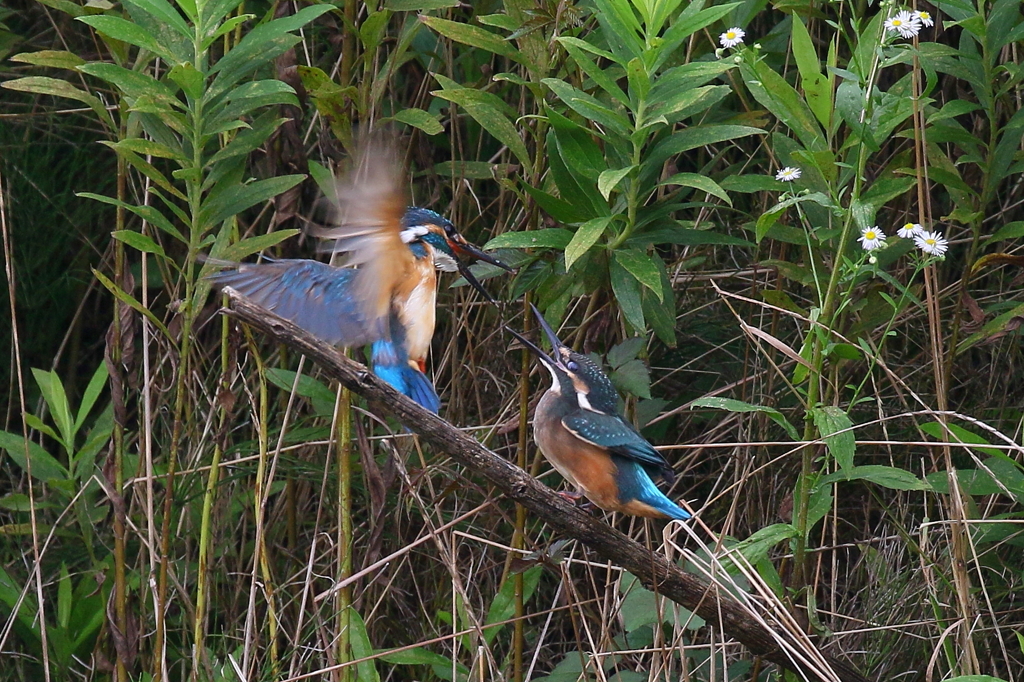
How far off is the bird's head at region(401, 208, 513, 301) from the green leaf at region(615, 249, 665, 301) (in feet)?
0.94

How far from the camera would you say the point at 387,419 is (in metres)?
3.50

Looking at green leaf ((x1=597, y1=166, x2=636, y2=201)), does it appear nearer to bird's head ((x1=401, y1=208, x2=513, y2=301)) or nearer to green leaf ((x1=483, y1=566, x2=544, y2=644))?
bird's head ((x1=401, y1=208, x2=513, y2=301))

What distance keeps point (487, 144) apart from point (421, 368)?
1.61 meters

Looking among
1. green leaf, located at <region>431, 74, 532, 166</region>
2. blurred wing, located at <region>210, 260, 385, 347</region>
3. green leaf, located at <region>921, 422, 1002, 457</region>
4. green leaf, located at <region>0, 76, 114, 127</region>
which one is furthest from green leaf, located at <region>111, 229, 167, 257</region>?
green leaf, located at <region>921, 422, 1002, 457</region>

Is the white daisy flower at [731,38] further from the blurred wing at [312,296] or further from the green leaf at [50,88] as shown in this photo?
the green leaf at [50,88]

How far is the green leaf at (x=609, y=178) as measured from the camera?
2.47 metres

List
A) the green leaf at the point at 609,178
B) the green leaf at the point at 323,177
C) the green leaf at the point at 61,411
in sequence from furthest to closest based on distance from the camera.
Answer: the green leaf at the point at 61,411 → the green leaf at the point at 323,177 → the green leaf at the point at 609,178

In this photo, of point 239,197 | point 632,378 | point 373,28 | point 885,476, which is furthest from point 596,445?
point 373,28

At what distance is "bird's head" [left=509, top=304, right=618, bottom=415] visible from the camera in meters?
2.56

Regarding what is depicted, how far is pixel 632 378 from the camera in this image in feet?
9.34

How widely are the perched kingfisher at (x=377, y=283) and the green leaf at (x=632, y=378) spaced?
22.4 inches

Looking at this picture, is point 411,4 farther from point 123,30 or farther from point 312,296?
point 312,296

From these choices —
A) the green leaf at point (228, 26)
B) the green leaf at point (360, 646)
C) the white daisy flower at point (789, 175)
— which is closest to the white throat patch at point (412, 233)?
the green leaf at point (228, 26)

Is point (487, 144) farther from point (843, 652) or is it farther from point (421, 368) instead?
point (843, 652)
